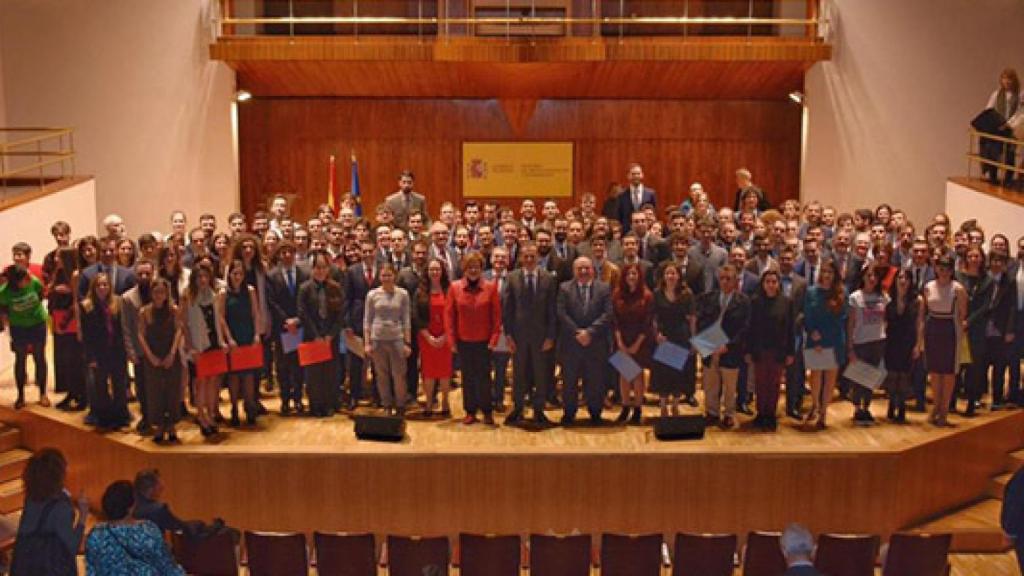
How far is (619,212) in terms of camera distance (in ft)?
40.9

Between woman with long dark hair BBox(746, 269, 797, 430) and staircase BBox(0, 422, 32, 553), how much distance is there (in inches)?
217

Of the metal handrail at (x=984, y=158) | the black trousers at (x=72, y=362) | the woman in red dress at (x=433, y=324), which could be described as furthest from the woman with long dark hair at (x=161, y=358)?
the metal handrail at (x=984, y=158)

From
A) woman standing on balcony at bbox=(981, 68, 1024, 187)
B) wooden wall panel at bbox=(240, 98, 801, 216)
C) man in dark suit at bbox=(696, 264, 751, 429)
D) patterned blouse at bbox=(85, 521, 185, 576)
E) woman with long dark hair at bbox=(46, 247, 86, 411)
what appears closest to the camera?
patterned blouse at bbox=(85, 521, 185, 576)

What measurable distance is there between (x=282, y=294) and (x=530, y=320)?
1.91 meters

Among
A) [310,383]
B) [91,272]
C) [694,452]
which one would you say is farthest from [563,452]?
[91,272]

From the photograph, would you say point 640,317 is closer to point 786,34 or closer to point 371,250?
point 371,250

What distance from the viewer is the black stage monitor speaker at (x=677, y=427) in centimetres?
893

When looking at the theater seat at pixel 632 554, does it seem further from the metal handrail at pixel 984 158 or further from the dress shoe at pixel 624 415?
the metal handrail at pixel 984 158

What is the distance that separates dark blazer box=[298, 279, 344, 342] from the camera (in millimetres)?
9281

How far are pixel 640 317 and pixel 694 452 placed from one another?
1.11 metres

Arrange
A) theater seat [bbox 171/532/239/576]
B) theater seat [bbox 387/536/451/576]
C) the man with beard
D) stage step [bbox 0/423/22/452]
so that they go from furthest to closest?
stage step [bbox 0/423/22/452] < the man with beard < theater seat [bbox 387/536/451/576] < theater seat [bbox 171/532/239/576]

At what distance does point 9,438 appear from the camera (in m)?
9.77

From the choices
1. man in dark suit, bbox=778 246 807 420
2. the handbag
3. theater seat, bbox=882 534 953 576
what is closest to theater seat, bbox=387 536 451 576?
the handbag

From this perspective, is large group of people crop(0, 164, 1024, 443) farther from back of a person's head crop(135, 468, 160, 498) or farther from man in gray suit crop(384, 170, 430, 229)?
back of a person's head crop(135, 468, 160, 498)
